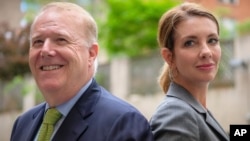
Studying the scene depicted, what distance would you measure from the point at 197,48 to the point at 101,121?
37 centimetres

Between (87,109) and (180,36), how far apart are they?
1.23 feet

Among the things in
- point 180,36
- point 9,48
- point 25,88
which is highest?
point 180,36

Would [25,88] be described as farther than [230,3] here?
No

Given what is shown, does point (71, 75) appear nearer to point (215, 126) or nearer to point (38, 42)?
point (38, 42)

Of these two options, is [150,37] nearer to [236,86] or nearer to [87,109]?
[236,86]

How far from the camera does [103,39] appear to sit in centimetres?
1073

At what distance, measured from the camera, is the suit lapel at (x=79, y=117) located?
165 cm

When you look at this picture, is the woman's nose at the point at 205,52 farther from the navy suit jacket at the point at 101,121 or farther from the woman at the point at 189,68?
the navy suit jacket at the point at 101,121

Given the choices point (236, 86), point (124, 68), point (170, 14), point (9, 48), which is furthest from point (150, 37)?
point (170, 14)

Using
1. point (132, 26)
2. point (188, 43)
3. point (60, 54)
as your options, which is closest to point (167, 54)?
point (188, 43)

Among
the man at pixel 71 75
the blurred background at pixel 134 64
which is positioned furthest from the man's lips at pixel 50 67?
the blurred background at pixel 134 64

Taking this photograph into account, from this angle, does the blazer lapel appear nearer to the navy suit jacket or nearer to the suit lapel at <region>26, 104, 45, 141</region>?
the navy suit jacket

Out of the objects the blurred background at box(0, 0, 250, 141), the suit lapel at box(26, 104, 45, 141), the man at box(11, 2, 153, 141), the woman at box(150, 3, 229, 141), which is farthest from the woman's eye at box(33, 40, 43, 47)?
the blurred background at box(0, 0, 250, 141)

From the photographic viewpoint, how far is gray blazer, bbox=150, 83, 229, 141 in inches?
61.4
